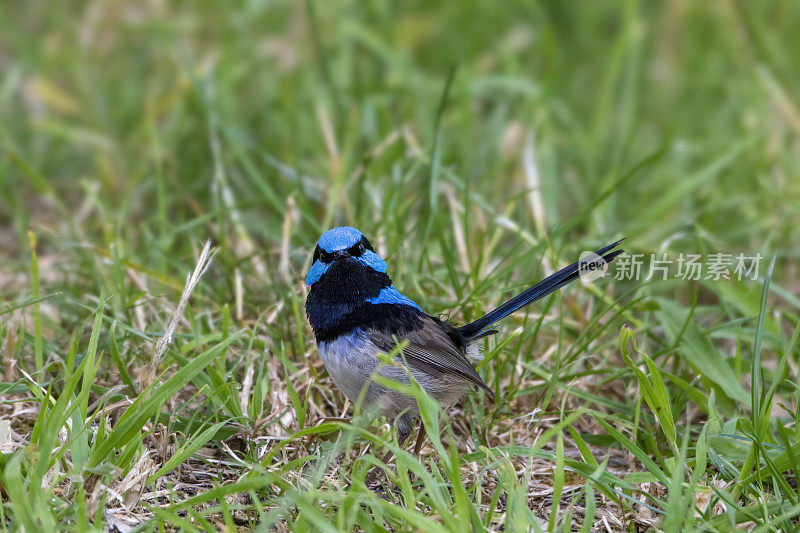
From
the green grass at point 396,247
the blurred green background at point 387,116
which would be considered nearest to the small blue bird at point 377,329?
the green grass at point 396,247

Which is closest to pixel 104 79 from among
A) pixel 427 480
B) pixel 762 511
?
pixel 427 480

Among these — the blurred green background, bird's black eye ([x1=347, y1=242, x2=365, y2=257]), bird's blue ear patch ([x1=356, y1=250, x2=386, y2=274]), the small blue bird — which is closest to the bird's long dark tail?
the small blue bird

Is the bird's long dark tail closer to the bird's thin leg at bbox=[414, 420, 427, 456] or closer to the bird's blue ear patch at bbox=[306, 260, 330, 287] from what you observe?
the bird's thin leg at bbox=[414, 420, 427, 456]

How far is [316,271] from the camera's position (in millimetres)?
3352

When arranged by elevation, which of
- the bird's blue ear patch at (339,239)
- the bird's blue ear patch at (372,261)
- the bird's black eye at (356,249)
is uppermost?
the bird's blue ear patch at (339,239)

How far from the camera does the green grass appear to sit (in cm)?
272

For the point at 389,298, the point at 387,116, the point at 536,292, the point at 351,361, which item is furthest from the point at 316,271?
the point at 387,116

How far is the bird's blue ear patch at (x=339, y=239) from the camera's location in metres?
3.24

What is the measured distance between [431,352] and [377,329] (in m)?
0.22

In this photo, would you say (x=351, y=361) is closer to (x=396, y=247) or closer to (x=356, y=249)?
(x=356, y=249)

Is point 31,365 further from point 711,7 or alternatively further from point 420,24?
point 711,7

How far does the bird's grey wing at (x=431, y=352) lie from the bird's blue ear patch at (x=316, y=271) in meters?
0.32

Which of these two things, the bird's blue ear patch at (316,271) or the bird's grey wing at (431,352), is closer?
the bird's grey wing at (431,352)

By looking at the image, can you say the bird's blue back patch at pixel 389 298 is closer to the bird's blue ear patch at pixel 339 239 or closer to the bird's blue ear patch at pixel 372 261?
the bird's blue ear patch at pixel 372 261
